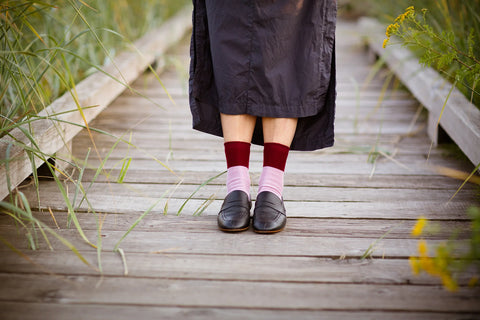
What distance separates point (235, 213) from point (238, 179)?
130 millimetres

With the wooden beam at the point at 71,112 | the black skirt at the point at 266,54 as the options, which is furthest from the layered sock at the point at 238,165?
the wooden beam at the point at 71,112

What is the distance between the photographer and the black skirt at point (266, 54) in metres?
1.40

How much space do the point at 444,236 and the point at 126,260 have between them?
86cm

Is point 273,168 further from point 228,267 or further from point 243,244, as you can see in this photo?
point 228,267

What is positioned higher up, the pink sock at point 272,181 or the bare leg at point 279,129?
the bare leg at point 279,129

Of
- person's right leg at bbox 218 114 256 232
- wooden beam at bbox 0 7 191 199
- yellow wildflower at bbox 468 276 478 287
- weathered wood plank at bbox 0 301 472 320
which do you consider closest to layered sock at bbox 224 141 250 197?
person's right leg at bbox 218 114 256 232

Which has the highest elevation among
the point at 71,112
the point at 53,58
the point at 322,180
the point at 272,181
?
the point at 53,58

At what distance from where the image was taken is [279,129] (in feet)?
4.89

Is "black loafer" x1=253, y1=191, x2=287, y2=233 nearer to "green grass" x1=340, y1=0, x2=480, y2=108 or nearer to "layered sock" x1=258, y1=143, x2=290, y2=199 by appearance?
"layered sock" x1=258, y1=143, x2=290, y2=199

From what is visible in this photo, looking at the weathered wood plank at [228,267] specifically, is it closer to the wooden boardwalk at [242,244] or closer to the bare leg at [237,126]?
the wooden boardwalk at [242,244]

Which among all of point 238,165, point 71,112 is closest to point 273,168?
point 238,165

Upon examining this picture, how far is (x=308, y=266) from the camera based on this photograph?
4.06 ft

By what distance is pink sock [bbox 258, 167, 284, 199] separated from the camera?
4.96 ft

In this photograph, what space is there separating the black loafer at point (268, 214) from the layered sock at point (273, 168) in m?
0.03
